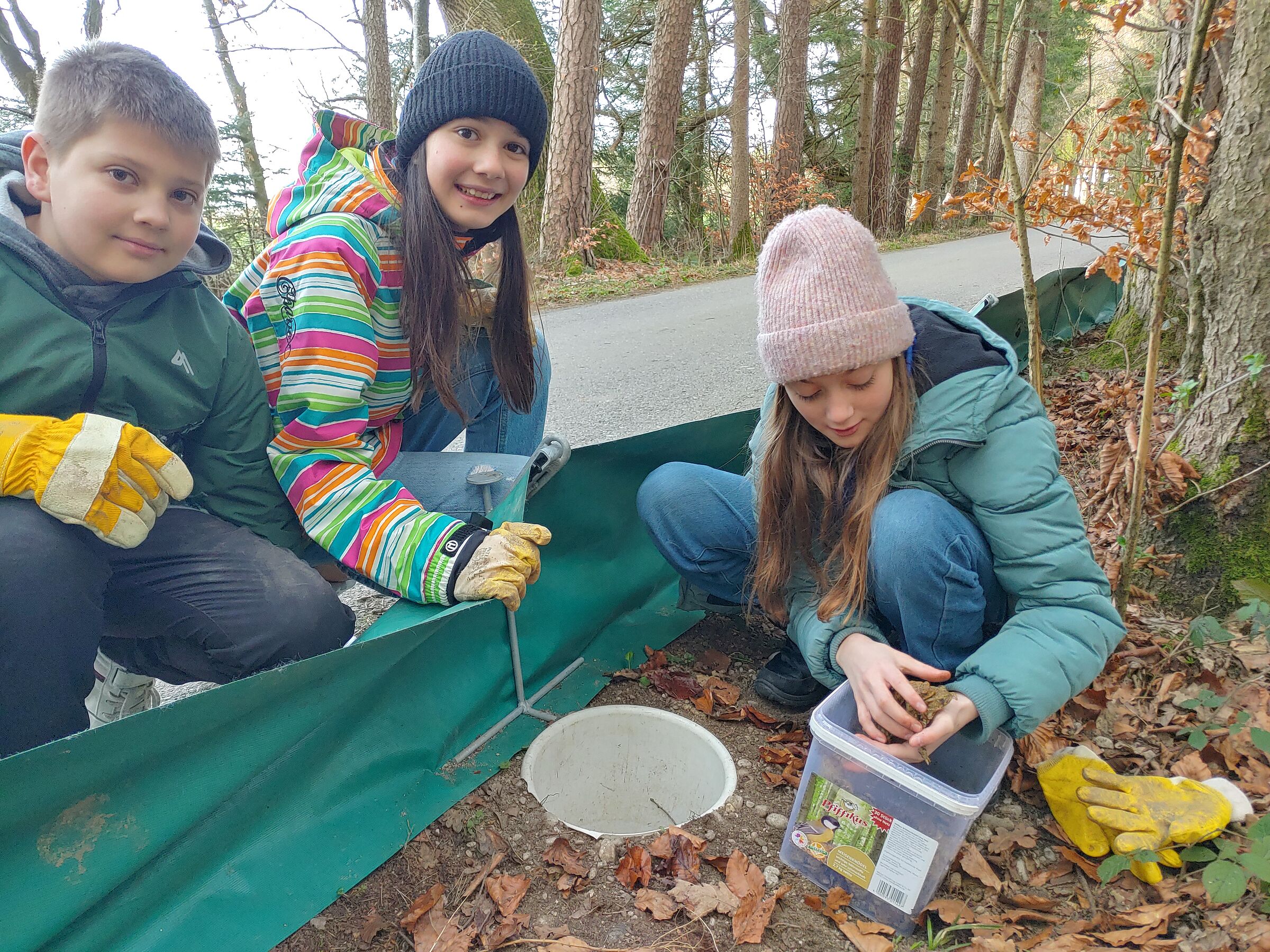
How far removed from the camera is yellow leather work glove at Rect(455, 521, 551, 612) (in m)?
1.69

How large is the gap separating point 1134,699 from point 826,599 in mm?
987

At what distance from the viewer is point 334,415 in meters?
1.89

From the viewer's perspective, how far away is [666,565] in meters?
2.71

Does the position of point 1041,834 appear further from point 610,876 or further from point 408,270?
point 408,270

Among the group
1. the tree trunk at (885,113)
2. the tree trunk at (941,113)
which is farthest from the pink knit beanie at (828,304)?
the tree trunk at (941,113)

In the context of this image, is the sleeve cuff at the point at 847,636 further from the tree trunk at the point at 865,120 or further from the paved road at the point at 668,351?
the tree trunk at the point at 865,120

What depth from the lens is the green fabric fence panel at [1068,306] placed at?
15.8 ft

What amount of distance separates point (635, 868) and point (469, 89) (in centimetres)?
192

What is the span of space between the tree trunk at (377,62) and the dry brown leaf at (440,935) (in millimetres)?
12752

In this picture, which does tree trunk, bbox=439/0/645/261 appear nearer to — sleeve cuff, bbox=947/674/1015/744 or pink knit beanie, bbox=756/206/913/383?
pink knit beanie, bbox=756/206/913/383

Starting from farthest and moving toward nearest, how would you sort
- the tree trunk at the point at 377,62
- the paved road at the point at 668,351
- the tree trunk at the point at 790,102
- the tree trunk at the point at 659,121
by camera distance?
the tree trunk at the point at 790,102 → the tree trunk at the point at 377,62 → the tree trunk at the point at 659,121 → the paved road at the point at 668,351

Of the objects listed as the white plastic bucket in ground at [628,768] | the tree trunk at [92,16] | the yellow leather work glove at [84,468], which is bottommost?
the white plastic bucket in ground at [628,768]

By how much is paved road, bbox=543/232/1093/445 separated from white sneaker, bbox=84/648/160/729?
95.8 inches

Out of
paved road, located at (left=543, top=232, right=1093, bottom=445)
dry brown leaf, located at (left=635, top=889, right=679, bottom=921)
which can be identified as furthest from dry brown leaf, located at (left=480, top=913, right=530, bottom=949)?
paved road, located at (left=543, top=232, right=1093, bottom=445)
